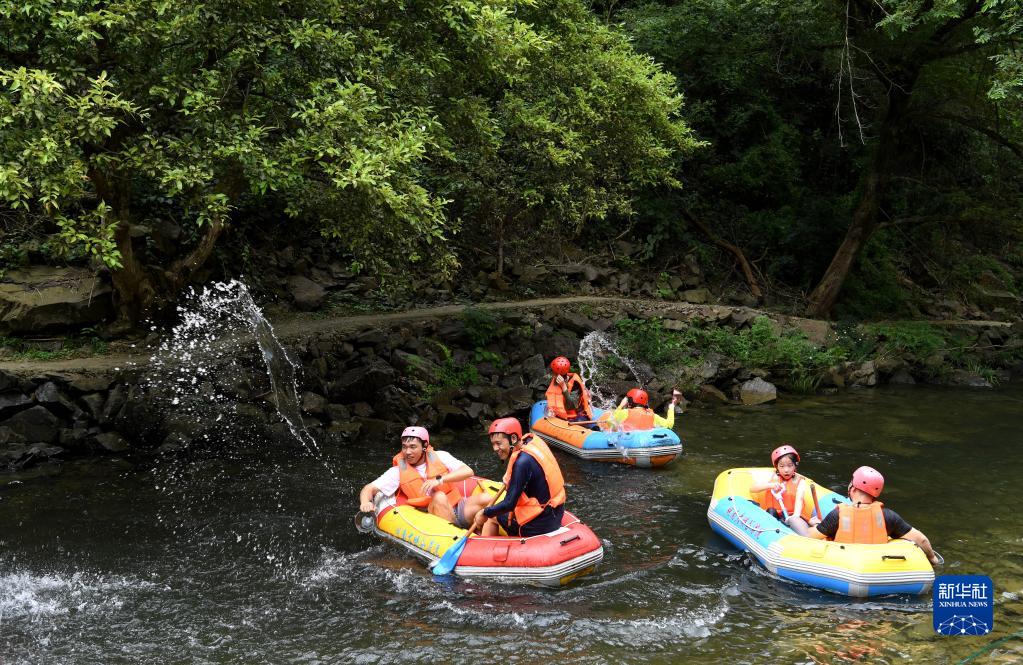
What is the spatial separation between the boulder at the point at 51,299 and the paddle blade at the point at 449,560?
27.6 ft

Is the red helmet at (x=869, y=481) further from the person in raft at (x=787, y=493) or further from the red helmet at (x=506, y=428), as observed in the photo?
the red helmet at (x=506, y=428)

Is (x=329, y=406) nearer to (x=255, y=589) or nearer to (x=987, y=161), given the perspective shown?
(x=255, y=589)

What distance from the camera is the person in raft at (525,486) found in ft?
25.0

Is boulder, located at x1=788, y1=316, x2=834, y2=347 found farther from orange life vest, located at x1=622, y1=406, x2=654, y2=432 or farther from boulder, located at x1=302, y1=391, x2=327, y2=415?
boulder, located at x1=302, y1=391, x2=327, y2=415

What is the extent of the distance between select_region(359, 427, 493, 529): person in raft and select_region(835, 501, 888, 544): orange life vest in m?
3.48

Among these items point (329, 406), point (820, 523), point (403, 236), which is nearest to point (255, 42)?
point (403, 236)

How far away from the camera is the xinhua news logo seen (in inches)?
197

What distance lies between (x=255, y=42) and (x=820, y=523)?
27.5 ft

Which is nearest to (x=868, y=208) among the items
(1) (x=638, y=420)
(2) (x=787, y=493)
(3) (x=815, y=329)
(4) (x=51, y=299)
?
(3) (x=815, y=329)

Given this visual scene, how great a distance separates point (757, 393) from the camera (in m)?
16.1

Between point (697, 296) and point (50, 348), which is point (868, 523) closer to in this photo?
point (50, 348)

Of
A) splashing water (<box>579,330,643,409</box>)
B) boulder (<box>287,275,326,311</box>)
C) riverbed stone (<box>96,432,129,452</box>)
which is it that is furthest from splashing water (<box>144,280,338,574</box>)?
splashing water (<box>579,330,643,409</box>)

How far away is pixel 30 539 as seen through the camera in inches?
348

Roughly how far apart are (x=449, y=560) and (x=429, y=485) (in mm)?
1103
